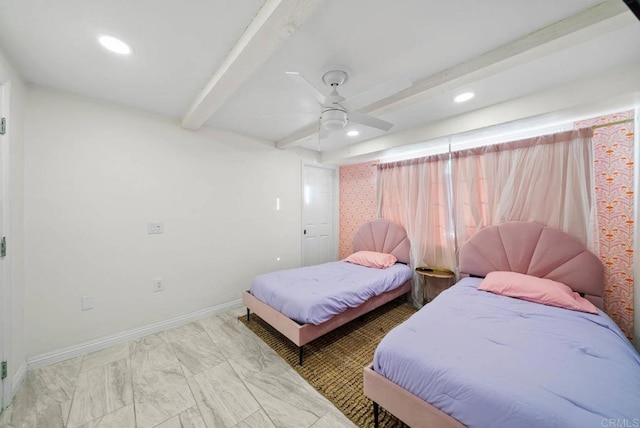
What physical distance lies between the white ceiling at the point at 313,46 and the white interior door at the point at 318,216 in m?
2.05

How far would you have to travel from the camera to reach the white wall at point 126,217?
6.52 feet

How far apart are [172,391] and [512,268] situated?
334 centimetres

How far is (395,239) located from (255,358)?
2450 millimetres

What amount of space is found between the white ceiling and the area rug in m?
2.22

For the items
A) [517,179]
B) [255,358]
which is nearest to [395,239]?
[517,179]

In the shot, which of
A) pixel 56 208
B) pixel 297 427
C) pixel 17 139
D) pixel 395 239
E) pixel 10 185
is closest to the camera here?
pixel 297 427

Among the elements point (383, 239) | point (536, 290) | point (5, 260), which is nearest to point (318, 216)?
point (383, 239)

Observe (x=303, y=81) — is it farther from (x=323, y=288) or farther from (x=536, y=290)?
(x=536, y=290)

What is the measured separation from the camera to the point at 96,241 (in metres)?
2.21

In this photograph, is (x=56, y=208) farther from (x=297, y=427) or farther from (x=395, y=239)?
(x=395, y=239)

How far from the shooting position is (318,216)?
4.35m

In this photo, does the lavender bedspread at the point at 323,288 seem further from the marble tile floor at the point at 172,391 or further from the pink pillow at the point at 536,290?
the pink pillow at the point at 536,290

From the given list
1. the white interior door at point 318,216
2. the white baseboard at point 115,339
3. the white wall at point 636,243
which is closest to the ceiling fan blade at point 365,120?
the white wall at point 636,243

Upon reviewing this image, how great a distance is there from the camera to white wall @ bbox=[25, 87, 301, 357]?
1.99 meters
